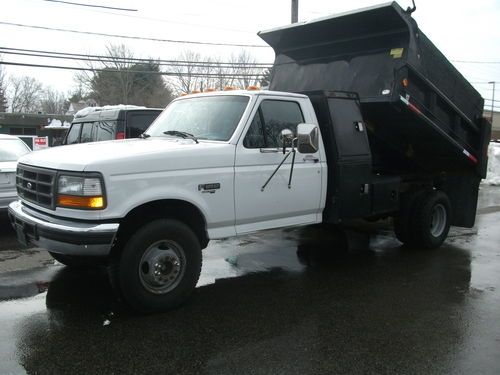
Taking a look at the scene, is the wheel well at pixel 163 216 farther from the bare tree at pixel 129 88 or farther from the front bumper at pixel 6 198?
the bare tree at pixel 129 88

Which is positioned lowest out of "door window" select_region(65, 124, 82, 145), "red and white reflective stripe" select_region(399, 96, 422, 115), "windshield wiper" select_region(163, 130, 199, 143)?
"door window" select_region(65, 124, 82, 145)

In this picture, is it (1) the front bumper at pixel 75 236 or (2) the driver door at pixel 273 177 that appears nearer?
(1) the front bumper at pixel 75 236

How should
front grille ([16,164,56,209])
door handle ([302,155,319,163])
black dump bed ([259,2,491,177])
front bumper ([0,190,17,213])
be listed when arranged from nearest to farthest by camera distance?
front grille ([16,164,56,209]) < door handle ([302,155,319,163]) < black dump bed ([259,2,491,177]) < front bumper ([0,190,17,213])

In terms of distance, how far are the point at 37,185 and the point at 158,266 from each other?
1.37m

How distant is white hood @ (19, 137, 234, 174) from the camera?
168 inches

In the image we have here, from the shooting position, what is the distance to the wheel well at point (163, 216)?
453 cm

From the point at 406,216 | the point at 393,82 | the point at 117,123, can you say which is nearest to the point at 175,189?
the point at 393,82

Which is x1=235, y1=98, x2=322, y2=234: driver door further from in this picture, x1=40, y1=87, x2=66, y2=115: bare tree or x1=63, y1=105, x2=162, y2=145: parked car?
x1=40, y1=87, x2=66, y2=115: bare tree

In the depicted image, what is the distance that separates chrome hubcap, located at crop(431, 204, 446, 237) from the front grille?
17.9 feet

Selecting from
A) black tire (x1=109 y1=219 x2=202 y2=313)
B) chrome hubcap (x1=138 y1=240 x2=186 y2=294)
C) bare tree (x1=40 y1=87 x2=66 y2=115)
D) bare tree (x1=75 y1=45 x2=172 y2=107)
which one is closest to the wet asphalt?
black tire (x1=109 y1=219 x2=202 y2=313)

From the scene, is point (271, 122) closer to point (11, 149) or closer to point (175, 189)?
point (175, 189)

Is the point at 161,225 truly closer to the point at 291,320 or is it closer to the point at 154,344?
the point at 154,344

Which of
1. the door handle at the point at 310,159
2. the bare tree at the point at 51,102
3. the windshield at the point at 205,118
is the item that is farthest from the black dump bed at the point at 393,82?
the bare tree at the point at 51,102

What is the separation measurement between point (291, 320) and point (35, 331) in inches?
86.5
